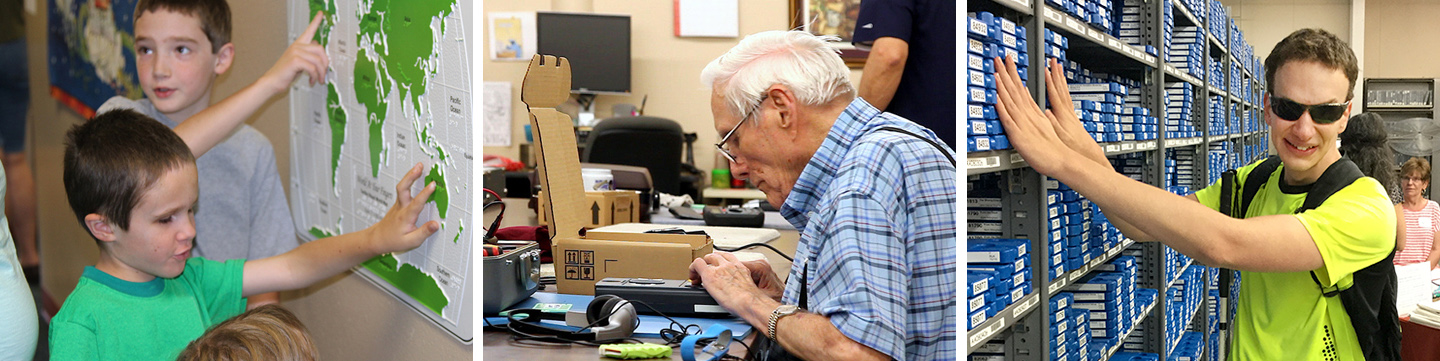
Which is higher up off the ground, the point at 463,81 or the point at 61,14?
the point at 61,14

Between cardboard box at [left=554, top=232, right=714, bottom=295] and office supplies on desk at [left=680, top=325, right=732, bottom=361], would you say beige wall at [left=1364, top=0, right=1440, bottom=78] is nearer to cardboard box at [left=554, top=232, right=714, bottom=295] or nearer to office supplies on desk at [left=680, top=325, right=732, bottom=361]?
cardboard box at [left=554, top=232, right=714, bottom=295]

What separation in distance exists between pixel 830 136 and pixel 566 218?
760 millimetres

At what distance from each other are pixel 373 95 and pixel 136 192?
437mm

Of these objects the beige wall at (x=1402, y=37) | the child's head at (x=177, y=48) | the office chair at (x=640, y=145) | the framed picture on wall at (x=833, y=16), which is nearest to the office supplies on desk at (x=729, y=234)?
the child's head at (x=177, y=48)

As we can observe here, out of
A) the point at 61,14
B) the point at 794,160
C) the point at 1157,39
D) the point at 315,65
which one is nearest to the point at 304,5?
the point at 315,65

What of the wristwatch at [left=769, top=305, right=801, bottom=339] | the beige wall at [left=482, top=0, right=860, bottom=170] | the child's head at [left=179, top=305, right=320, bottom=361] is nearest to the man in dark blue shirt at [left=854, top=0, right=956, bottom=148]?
the wristwatch at [left=769, top=305, right=801, bottom=339]

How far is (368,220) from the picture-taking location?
170cm

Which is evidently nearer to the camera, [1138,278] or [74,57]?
[74,57]

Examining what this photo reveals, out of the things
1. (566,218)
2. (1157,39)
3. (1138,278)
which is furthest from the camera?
(1138,278)

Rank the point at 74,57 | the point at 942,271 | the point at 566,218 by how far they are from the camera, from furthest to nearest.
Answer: the point at 74,57 → the point at 566,218 → the point at 942,271

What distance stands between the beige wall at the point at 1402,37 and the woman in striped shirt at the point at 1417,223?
160cm

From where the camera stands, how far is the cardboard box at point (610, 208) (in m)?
2.70

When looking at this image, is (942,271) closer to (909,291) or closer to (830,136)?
(909,291)

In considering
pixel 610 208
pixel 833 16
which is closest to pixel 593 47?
pixel 833 16
